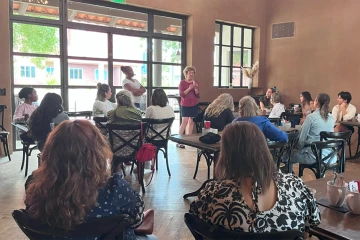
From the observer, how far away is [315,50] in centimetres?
818

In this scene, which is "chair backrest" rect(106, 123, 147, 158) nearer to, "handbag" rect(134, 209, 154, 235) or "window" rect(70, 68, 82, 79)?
Result: "handbag" rect(134, 209, 154, 235)

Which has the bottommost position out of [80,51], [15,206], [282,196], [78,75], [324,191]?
[15,206]

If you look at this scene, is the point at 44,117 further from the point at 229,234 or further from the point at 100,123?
the point at 229,234

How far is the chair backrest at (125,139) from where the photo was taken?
395cm

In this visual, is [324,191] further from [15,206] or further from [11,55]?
[11,55]

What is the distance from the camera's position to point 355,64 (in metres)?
7.45

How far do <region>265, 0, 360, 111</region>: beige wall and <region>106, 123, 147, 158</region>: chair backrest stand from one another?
5.48 m

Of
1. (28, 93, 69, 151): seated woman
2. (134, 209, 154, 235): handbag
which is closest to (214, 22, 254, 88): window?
(28, 93, 69, 151): seated woman

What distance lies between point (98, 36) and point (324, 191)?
5.92 metres

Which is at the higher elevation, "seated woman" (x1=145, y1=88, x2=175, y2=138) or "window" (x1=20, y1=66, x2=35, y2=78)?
"window" (x1=20, y1=66, x2=35, y2=78)

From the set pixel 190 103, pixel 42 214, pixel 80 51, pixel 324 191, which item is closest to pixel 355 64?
Result: pixel 190 103

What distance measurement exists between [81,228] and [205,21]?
24.3 ft

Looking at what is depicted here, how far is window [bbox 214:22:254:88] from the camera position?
28.6 feet

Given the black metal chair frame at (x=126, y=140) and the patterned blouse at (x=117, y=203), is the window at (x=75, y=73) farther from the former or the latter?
the patterned blouse at (x=117, y=203)
